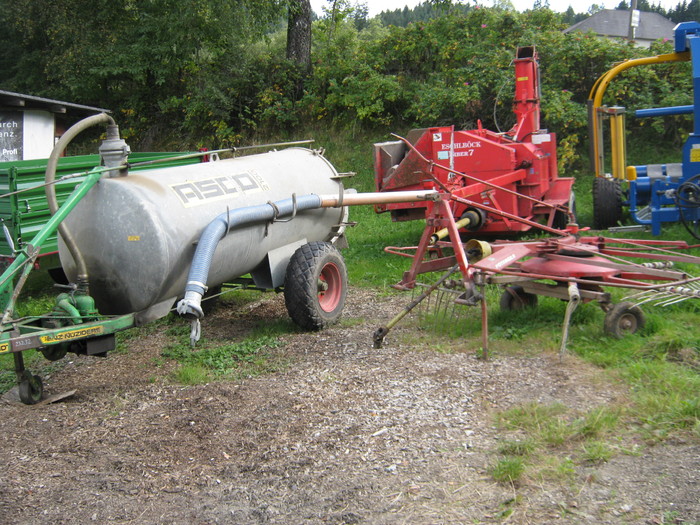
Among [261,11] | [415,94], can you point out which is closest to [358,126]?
[415,94]

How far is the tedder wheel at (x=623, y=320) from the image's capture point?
18.8ft

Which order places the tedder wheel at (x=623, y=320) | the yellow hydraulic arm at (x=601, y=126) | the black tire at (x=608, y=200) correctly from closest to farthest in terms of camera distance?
1. the tedder wheel at (x=623, y=320)
2. the yellow hydraulic arm at (x=601, y=126)
3. the black tire at (x=608, y=200)

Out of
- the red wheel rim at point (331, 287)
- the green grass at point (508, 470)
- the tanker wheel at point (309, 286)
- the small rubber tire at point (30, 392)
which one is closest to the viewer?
the green grass at point (508, 470)

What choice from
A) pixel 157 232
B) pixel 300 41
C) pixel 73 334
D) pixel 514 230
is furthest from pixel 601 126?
pixel 300 41

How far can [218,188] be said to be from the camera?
623 centimetres

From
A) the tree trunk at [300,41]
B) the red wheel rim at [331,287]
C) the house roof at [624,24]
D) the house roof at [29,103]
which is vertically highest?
the house roof at [624,24]

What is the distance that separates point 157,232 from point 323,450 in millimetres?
2140

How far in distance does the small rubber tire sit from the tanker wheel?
2.20 metres

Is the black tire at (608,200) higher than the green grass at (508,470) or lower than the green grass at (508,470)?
higher

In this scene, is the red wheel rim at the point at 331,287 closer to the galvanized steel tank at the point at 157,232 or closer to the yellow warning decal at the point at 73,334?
the galvanized steel tank at the point at 157,232

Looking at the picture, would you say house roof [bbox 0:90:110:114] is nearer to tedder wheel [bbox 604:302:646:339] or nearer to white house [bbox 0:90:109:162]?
white house [bbox 0:90:109:162]

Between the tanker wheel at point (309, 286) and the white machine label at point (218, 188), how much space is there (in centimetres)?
72

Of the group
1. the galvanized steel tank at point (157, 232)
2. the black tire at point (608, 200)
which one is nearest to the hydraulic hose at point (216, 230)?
the galvanized steel tank at point (157, 232)

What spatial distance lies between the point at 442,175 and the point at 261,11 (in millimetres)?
9225
